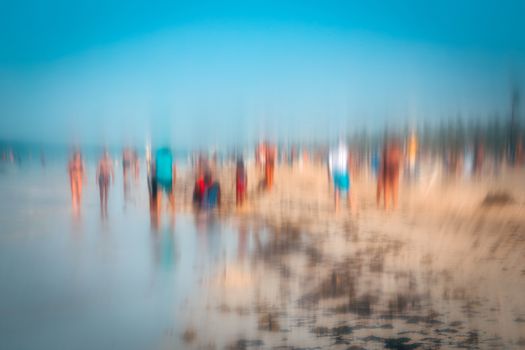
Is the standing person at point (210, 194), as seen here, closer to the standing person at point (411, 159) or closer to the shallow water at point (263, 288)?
the shallow water at point (263, 288)

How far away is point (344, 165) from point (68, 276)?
560 cm

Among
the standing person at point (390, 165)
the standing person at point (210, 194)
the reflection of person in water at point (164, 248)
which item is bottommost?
the reflection of person in water at point (164, 248)

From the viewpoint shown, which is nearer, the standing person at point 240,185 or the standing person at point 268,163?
the standing person at point 240,185

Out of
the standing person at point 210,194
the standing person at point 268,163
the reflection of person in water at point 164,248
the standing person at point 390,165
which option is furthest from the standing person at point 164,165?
the standing person at point 268,163

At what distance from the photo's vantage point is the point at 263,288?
139 inches

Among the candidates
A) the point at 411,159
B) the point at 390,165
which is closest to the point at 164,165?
the point at 390,165

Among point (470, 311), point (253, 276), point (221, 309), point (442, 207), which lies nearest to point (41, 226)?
point (253, 276)

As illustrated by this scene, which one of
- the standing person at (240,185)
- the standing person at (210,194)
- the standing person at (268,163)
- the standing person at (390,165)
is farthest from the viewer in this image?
the standing person at (268,163)

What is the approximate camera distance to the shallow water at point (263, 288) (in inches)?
104

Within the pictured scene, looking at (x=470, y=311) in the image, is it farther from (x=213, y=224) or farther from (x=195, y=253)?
(x=213, y=224)

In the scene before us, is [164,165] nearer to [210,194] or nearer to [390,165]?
[210,194]

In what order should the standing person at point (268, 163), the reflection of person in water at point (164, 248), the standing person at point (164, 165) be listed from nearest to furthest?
the reflection of person in water at point (164, 248), the standing person at point (164, 165), the standing person at point (268, 163)

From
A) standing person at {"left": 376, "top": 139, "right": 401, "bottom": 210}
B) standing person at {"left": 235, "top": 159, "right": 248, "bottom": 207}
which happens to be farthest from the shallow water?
standing person at {"left": 235, "top": 159, "right": 248, "bottom": 207}

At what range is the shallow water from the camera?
2645 mm
